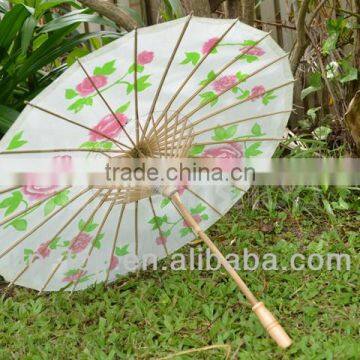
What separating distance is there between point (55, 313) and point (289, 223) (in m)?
1.17

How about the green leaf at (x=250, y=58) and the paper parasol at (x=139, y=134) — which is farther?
the green leaf at (x=250, y=58)

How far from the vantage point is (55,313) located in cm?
220

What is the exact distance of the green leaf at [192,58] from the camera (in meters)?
1.97

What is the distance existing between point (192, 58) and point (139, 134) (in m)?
0.31

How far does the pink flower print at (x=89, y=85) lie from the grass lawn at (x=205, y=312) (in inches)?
30.7

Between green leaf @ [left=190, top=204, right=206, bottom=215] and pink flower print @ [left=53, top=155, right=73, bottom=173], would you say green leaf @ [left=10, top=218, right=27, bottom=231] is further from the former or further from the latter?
green leaf @ [left=190, top=204, right=206, bottom=215]

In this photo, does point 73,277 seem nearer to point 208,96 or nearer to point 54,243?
point 54,243

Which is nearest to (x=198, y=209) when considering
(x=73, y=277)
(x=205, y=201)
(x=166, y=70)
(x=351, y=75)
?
(x=205, y=201)

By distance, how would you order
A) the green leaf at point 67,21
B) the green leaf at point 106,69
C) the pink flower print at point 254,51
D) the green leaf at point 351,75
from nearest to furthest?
1. the green leaf at point 106,69
2. the pink flower print at point 254,51
3. the green leaf at point 67,21
4. the green leaf at point 351,75

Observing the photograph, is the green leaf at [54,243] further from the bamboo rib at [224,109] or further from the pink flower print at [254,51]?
the pink flower print at [254,51]

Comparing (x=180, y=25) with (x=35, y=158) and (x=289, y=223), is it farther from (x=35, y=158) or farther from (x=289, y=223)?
(x=289, y=223)

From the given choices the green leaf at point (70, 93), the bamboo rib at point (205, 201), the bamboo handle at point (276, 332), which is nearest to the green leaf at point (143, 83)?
the green leaf at point (70, 93)

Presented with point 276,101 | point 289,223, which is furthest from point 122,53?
point 289,223

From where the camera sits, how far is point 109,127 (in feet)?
6.31
